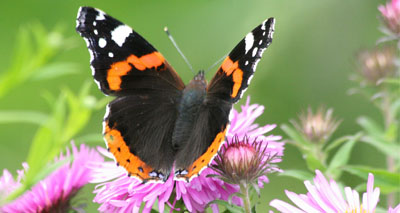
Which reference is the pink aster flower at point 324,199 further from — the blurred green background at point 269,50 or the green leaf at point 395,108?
the blurred green background at point 269,50

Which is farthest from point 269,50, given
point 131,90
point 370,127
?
point 131,90

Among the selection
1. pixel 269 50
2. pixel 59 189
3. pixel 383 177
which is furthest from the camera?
pixel 269 50

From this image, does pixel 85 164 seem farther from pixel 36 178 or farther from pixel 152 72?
pixel 36 178

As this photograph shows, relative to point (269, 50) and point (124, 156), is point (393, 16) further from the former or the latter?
point (269, 50)

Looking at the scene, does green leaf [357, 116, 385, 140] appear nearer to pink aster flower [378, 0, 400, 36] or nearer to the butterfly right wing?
pink aster flower [378, 0, 400, 36]

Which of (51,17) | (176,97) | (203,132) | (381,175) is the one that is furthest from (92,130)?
(381,175)
